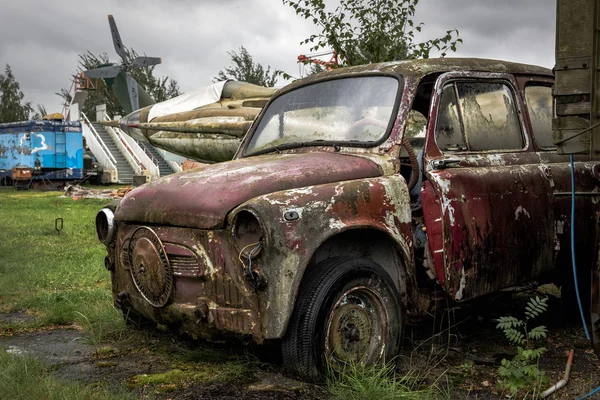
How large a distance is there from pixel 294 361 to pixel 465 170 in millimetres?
1633

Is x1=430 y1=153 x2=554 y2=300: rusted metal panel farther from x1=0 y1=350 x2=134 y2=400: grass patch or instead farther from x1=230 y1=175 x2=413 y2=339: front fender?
x1=0 y1=350 x2=134 y2=400: grass patch

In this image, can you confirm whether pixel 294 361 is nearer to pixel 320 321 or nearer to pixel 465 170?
pixel 320 321

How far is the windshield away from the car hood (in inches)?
11.3

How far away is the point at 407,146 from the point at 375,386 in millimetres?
1597

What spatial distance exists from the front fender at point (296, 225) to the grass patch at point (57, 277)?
69.2 inches

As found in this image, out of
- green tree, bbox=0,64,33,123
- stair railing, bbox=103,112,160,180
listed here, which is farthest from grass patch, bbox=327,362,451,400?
green tree, bbox=0,64,33,123

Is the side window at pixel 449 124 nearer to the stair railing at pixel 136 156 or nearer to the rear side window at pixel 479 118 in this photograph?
the rear side window at pixel 479 118

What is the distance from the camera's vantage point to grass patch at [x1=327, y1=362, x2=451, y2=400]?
3.34 m

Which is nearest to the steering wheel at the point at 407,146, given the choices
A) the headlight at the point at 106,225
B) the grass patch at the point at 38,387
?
the headlight at the point at 106,225

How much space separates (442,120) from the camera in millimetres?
4477

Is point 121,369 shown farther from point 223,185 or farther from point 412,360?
point 412,360

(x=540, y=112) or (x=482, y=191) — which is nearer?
(x=482, y=191)

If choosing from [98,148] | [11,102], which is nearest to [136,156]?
[98,148]

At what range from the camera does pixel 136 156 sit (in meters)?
36.5
